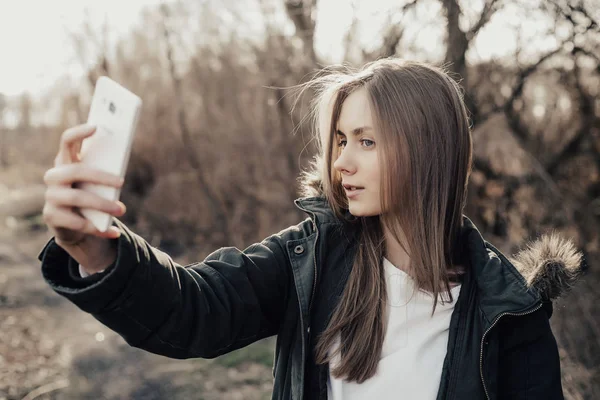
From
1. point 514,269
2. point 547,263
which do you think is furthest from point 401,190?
point 547,263

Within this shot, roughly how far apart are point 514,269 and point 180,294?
3.85 ft

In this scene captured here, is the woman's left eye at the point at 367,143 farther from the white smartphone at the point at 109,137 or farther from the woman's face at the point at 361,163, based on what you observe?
the white smartphone at the point at 109,137

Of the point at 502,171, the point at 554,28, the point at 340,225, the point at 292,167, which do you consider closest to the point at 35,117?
the point at 292,167

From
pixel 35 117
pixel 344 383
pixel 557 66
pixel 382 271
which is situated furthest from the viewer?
pixel 35 117

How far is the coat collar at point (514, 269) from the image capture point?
204cm

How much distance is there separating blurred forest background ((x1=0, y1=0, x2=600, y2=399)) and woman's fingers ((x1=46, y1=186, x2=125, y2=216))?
205 cm

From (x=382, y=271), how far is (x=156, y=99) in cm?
953

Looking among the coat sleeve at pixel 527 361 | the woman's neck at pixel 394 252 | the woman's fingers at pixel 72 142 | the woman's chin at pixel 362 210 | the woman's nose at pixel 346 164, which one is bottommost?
the coat sleeve at pixel 527 361

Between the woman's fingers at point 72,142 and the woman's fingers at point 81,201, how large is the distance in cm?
7

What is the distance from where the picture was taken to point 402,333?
2104mm

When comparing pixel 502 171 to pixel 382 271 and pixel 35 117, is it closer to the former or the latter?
pixel 382 271

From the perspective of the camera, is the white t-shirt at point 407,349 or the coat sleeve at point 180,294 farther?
the white t-shirt at point 407,349

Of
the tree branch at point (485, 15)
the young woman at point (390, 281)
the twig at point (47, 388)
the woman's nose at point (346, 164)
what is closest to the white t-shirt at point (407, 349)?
the young woman at point (390, 281)

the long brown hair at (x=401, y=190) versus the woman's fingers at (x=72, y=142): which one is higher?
the woman's fingers at (x=72, y=142)
